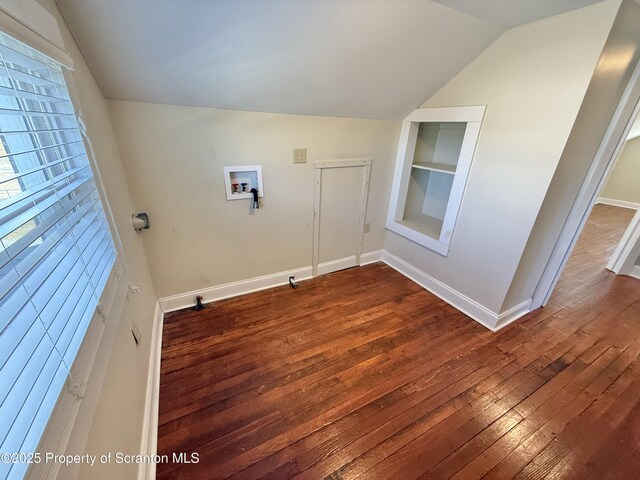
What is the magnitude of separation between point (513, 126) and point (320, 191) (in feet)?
4.68

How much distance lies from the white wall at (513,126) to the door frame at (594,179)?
53cm

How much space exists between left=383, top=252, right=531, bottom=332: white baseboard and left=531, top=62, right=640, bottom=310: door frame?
0.24 metres

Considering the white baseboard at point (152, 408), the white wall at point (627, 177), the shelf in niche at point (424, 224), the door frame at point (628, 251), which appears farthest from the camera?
A: the white wall at point (627, 177)

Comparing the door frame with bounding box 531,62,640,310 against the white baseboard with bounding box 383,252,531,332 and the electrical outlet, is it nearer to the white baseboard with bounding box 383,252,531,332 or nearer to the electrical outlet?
the white baseboard with bounding box 383,252,531,332

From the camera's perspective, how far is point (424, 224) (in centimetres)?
271

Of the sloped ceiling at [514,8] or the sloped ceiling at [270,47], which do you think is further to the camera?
the sloped ceiling at [514,8]

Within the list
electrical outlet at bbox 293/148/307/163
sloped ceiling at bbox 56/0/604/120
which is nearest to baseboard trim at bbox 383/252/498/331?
electrical outlet at bbox 293/148/307/163

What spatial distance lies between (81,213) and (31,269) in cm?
37

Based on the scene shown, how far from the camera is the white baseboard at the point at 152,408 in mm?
1117

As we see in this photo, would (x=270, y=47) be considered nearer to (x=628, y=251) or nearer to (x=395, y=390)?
(x=395, y=390)

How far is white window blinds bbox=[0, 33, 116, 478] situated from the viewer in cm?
48

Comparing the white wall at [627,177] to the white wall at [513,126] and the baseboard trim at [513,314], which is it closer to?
the baseboard trim at [513,314]

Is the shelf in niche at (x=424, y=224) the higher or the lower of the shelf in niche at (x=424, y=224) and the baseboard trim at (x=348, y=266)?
the higher

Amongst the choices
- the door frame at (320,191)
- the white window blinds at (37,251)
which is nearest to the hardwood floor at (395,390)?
the door frame at (320,191)
